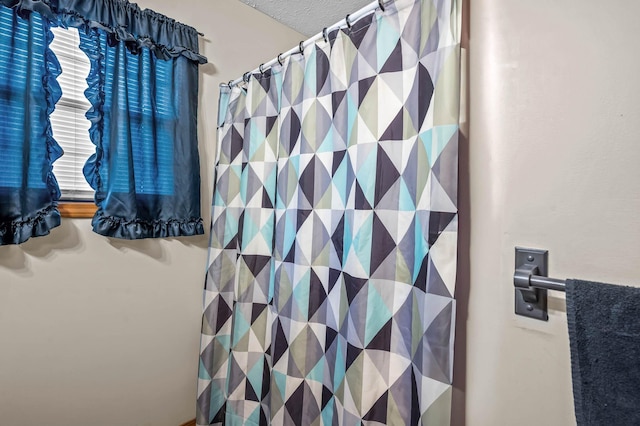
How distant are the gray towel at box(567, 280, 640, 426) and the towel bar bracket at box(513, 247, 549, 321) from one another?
9cm

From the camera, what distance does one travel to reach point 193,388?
5.44ft

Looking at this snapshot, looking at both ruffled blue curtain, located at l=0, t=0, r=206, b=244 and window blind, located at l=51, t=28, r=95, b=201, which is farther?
window blind, located at l=51, t=28, r=95, b=201

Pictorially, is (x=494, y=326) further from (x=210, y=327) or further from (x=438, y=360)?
(x=210, y=327)

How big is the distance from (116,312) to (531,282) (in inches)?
64.9

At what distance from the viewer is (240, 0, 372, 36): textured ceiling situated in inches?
66.6

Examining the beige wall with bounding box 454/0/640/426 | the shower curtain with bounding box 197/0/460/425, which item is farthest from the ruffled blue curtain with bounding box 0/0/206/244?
the beige wall with bounding box 454/0/640/426

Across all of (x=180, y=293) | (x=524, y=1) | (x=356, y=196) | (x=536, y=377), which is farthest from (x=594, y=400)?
(x=180, y=293)

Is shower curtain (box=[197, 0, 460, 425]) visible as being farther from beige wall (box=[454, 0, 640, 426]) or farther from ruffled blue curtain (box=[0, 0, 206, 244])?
ruffled blue curtain (box=[0, 0, 206, 244])

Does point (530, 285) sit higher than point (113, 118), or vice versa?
point (113, 118)

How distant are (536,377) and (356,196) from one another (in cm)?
64

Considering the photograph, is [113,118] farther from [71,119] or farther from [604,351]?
[604,351]

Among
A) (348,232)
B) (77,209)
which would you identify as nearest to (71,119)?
(77,209)

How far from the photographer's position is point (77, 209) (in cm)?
128

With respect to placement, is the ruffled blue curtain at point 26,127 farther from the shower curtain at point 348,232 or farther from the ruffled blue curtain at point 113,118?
the shower curtain at point 348,232
